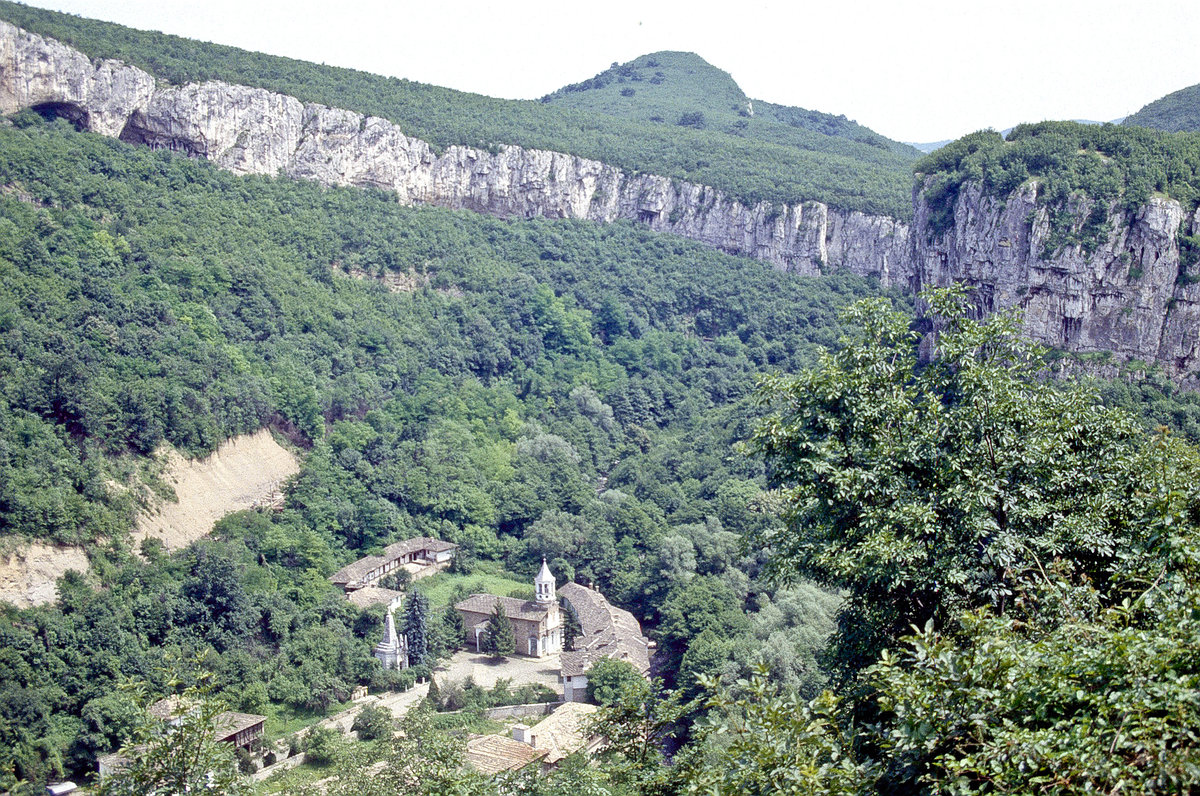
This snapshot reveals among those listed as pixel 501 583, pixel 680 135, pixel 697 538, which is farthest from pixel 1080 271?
pixel 680 135

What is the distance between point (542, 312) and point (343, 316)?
1368cm

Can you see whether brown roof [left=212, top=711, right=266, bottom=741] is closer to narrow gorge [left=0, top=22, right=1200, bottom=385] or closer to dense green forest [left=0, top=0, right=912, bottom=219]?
narrow gorge [left=0, top=22, right=1200, bottom=385]

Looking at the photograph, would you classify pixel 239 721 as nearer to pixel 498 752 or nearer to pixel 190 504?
pixel 498 752

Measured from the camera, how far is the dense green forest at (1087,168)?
35.0 m

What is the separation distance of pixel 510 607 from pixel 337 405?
47.7ft

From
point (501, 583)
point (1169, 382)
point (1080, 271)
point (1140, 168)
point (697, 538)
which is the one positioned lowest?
point (501, 583)

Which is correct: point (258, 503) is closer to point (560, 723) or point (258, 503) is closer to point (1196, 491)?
point (560, 723)

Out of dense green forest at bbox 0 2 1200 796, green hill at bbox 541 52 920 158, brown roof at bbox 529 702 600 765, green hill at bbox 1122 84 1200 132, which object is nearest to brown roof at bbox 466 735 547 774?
brown roof at bbox 529 702 600 765

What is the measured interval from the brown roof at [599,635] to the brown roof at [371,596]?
20.2 feet

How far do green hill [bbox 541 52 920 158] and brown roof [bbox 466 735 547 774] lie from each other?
64.6 m

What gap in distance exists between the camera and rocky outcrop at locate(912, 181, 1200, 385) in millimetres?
34094

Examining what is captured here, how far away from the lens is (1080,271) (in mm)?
36562

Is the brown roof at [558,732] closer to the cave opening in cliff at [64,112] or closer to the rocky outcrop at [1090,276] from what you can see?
Answer: the rocky outcrop at [1090,276]

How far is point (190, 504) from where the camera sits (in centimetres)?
3397
